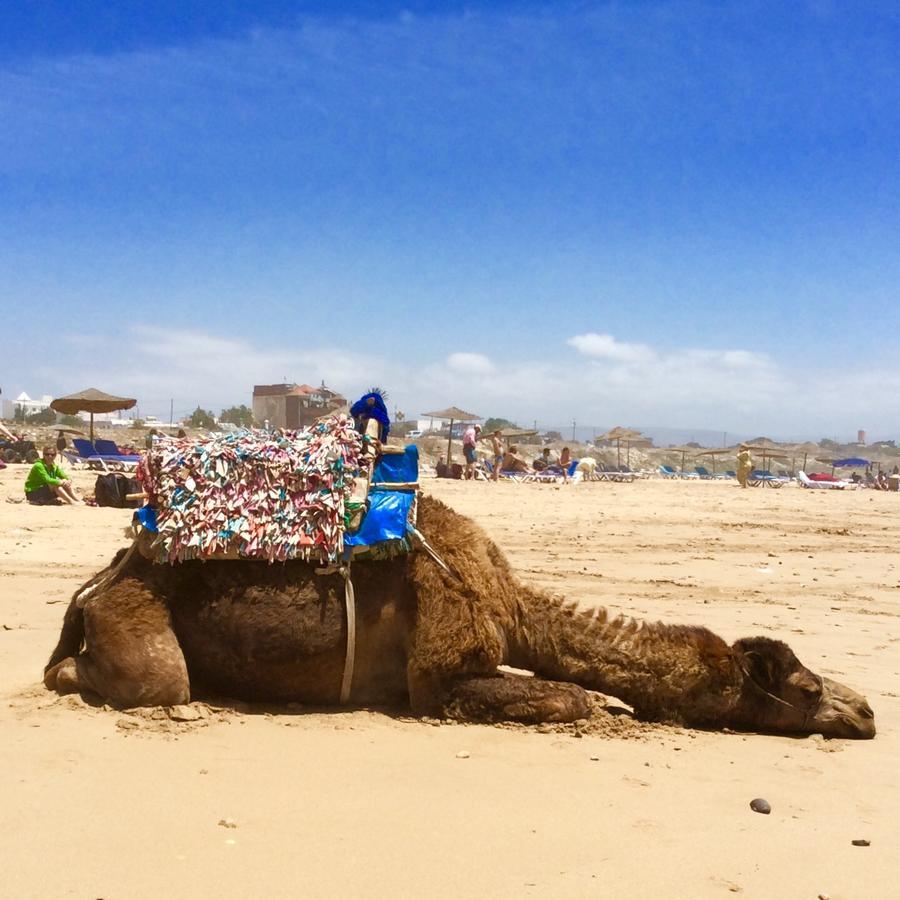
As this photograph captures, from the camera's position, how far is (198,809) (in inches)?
162

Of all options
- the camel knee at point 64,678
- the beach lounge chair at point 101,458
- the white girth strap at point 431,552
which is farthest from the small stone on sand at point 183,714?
the beach lounge chair at point 101,458

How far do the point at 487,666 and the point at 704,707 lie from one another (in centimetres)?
124

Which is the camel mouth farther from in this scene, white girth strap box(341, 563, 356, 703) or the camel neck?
white girth strap box(341, 563, 356, 703)

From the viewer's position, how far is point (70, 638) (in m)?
5.87

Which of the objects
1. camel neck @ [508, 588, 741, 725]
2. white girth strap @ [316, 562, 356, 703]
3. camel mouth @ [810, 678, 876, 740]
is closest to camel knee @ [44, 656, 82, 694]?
white girth strap @ [316, 562, 356, 703]

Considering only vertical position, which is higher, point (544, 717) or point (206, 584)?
point (206, 584)

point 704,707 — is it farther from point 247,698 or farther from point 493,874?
point 247,698

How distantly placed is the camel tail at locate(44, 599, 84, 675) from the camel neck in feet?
8.52

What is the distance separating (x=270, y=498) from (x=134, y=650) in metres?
1.11

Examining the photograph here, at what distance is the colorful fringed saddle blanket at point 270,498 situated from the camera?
17.8 feet

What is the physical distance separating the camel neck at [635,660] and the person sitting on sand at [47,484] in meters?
13.3

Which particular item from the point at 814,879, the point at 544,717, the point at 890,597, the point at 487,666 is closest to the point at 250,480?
the point at 487,666

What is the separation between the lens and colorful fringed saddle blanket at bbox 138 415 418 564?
5.42 metres

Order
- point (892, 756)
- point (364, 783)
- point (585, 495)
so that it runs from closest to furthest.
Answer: point (364, 783) < point (892, 756) < point (585, 495)
